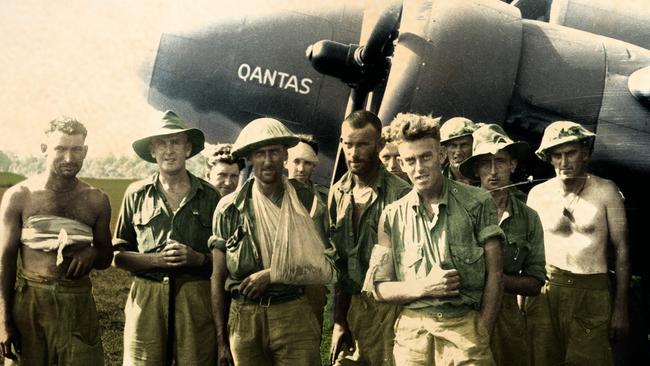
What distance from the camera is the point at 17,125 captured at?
17.7 ft

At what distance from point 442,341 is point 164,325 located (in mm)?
1606

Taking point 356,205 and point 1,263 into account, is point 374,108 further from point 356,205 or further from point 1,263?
point 1,263

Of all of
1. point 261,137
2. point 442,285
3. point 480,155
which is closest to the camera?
point 442,285

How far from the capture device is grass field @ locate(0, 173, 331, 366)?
530 centimetres

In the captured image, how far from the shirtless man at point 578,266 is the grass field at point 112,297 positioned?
7.42ft

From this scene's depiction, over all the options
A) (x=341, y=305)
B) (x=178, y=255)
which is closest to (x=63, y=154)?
(x=178, y=255)

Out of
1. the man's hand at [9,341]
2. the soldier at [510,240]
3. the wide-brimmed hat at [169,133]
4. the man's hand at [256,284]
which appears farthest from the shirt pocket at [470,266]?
the man's hand at [9,341]

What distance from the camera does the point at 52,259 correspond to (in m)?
4.04

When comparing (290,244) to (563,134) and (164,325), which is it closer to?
(164,325)

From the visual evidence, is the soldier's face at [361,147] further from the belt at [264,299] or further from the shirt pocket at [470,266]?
the shirt pocket at [470,266]

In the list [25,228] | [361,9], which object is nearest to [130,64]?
[361,9]

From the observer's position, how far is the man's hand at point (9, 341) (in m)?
3.93

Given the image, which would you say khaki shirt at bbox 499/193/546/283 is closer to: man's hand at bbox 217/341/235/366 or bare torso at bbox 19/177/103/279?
man's hand at bbox 217/341/235/366

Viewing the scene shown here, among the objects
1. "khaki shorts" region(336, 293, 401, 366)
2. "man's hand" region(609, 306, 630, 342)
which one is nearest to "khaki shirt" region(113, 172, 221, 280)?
"khaki shorts" region(336, 293, 401, 366)
